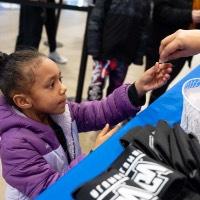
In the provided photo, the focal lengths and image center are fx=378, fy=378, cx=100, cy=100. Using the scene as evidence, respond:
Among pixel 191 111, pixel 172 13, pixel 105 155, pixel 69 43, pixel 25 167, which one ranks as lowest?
pixel 69 43

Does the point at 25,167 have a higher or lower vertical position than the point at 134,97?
lower

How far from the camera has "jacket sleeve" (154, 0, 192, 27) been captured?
1.74 metres

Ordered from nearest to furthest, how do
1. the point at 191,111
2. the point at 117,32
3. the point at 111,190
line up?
the point at 111,190 < the point at 191,111 < the point at 117,32

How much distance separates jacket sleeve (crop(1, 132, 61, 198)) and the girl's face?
0.39 feet

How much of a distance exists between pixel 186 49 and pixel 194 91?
18 centimetres

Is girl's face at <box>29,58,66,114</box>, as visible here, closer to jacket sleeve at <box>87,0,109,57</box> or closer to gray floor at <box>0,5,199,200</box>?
jacket sleeve at <box>87,0,109,57</box>

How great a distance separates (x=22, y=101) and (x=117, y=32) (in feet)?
2.81

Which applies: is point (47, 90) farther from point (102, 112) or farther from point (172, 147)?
point (172, 147)

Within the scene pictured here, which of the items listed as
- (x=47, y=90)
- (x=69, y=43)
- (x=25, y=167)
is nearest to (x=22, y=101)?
(x=47, y=90)

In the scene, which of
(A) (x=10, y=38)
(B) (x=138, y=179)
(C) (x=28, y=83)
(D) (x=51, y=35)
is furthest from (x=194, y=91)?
(A) (x=10, y=38)

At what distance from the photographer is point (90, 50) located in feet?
5.90

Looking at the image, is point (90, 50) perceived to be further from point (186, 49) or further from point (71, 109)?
point (186, 49)

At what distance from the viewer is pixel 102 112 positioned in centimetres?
112

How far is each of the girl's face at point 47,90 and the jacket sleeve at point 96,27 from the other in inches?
30.9
